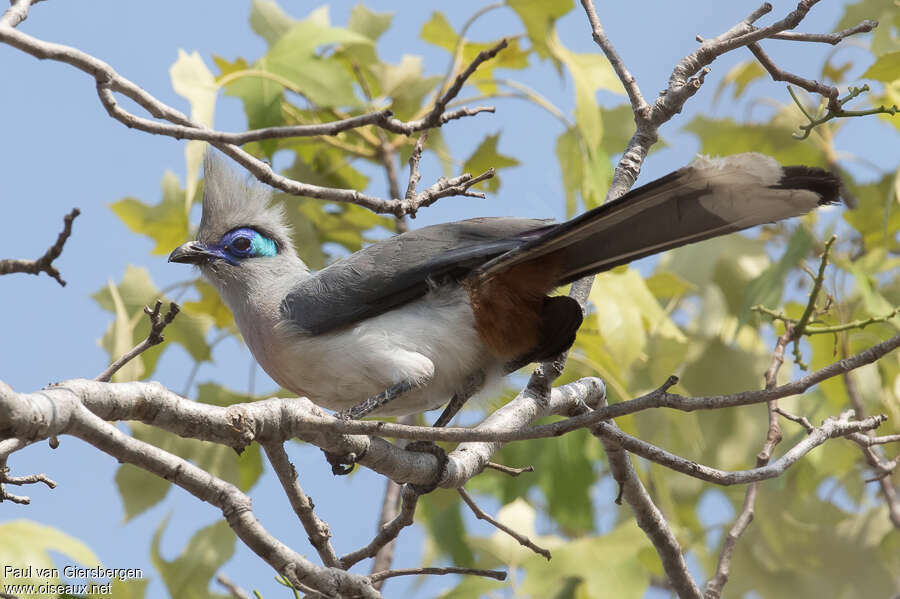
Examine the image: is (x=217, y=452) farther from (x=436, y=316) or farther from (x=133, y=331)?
(x=436, y=316)

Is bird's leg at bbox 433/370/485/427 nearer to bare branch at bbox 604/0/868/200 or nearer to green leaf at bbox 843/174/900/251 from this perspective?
bare branch at bbox 604/0/868/200

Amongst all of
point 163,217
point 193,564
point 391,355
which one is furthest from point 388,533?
point 163,217

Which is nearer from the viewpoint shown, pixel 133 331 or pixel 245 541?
pixel 245 541

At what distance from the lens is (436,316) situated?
3.12 m

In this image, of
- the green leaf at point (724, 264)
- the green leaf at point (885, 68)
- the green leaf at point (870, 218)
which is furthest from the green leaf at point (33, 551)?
the green leaf at point (870, 218)

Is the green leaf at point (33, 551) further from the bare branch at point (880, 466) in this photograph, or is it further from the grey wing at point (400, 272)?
the bare branch at point (880, 466)

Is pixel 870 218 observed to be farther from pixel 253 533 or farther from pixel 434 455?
pixel 253 533

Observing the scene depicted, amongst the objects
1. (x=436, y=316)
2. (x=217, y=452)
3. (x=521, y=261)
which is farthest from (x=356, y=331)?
(x=217, y=452)

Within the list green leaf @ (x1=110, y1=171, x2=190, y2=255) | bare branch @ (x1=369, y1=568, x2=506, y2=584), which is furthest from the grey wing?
green leaf @ (x1=110, y1=171, x2=190, y2=255)

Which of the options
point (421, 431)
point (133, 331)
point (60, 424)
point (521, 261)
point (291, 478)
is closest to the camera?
point (60, 424)

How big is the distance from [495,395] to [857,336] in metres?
2.16

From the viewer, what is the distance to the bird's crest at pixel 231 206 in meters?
3.52

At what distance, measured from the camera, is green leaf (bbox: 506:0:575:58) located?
418 centimetres

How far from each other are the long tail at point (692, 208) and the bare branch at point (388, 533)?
0.81 metres
